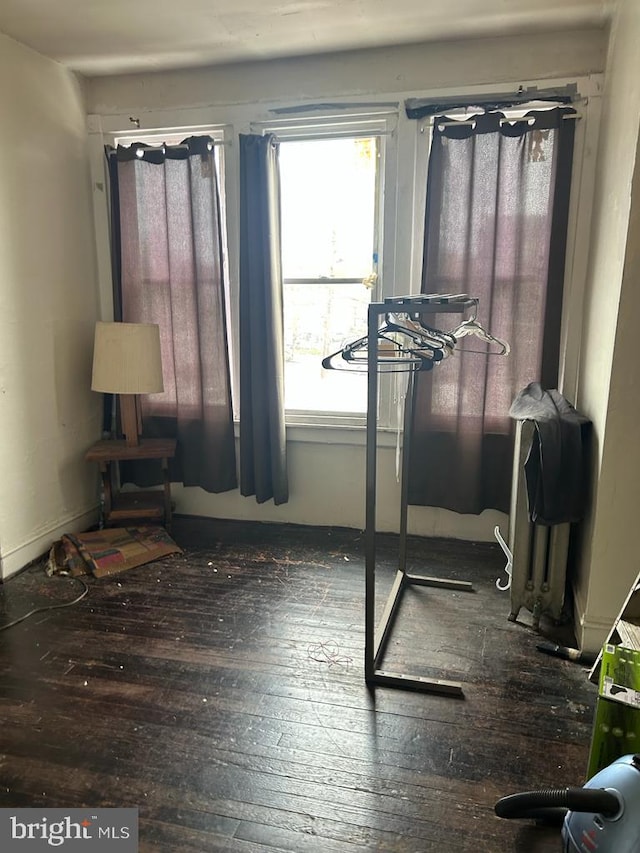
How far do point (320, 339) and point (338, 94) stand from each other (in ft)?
4.08

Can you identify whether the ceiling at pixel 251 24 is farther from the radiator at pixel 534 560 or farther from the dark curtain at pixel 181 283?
the radiator at pixel 534 560

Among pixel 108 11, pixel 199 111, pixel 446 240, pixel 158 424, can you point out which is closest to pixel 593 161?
pixel 446 240

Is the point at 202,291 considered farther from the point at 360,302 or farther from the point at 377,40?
the point at 377,40

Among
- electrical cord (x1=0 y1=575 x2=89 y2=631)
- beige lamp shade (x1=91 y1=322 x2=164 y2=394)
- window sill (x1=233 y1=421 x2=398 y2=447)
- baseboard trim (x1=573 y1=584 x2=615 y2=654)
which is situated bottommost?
electrical cord (x1=0 y1=575 x2=89 y2=631)

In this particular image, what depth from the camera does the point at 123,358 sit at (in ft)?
9.99

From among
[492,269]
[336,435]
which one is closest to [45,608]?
[336,435]

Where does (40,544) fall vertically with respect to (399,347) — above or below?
below

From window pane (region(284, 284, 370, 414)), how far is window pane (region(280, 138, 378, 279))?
0.36ft

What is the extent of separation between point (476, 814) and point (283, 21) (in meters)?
3.04

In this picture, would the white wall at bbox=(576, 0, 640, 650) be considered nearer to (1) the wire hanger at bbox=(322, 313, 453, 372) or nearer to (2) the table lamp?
(1) the wire hanger at bbox=(322, 313, 453, 372)

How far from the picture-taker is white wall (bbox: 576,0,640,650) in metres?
1.98

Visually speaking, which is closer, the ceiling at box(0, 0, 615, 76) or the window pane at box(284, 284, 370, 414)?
the ceiling at box(0, 0, 615, 76)

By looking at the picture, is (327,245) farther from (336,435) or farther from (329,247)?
(336,435)

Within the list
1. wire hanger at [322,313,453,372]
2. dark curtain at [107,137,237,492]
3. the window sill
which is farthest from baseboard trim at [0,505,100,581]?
wire hanger at [322,313,453,372]
